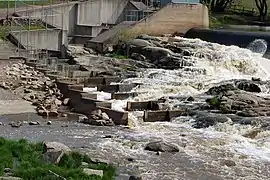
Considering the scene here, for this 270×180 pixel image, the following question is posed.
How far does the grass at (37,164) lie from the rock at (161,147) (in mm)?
4068

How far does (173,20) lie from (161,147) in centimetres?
2573

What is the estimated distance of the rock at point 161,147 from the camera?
18.2 m

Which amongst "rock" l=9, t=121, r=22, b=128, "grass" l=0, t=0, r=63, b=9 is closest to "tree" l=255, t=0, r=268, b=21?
"grass" l=0, t=0, r=63, b=9

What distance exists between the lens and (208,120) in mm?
22781

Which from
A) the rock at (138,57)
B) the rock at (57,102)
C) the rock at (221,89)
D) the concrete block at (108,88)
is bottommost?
the rock at (57,102)

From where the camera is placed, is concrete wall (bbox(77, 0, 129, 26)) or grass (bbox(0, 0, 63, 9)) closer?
grass (bbox(0, 0, 63, 9))

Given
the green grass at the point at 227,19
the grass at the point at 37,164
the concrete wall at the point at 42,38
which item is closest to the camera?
the grass at the point at 37,164

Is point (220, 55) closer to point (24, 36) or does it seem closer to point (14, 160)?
point (24, 36)

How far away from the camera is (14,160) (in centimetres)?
1366

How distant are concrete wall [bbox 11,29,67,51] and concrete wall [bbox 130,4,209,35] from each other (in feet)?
19.7

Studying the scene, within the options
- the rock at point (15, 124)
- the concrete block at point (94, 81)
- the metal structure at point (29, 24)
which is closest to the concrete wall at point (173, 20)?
the metal structure at point (29, 24)

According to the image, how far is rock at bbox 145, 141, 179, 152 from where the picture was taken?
717 inches

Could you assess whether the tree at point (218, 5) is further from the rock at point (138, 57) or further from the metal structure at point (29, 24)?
the rock at point (138, 57)

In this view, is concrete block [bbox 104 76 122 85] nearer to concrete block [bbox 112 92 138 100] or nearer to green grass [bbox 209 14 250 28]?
concrete block [bbox 112 92 138 100]
